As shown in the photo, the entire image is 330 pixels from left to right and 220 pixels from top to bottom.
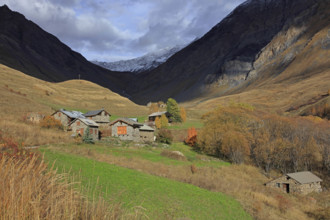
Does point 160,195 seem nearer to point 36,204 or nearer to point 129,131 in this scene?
point 36,204

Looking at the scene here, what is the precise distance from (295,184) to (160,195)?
102 feet

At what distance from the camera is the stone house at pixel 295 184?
129 feet

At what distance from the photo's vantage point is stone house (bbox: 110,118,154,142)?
60656mm

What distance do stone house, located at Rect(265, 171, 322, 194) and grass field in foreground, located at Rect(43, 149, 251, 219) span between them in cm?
2109

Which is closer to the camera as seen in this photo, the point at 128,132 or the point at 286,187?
the point at 286,187

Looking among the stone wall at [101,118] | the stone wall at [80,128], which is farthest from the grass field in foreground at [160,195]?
the stone wall at [101,118]

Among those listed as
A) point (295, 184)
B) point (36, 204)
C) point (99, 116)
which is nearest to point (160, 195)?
point (36, 204)

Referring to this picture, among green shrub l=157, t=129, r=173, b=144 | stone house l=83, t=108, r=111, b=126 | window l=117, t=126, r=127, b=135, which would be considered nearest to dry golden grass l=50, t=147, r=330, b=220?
green shrub l=157, t=129, r=173, b=144

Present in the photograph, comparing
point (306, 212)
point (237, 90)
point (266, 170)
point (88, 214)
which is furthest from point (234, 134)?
point (237, 90)

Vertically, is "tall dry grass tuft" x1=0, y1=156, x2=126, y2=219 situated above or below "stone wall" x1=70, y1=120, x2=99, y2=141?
below

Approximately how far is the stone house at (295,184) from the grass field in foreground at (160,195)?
2109 centimetres

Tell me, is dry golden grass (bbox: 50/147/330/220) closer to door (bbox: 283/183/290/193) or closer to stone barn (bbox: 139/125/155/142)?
door (bbox: 283/183/290/193)

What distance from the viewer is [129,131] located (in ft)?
200

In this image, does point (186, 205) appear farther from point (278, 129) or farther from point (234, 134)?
point (278, 129)
